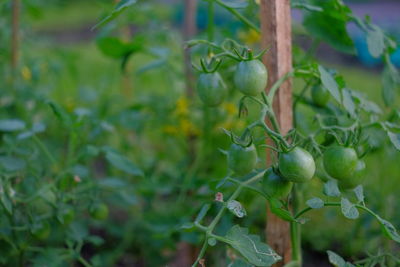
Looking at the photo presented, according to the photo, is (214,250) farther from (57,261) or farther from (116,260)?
(57,261)

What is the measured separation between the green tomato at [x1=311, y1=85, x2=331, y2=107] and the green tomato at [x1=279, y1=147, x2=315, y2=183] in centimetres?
32

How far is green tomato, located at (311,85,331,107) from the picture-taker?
1069 mm

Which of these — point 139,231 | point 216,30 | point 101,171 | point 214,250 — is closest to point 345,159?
point 216,30

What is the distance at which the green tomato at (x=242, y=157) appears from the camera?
84 centimetres

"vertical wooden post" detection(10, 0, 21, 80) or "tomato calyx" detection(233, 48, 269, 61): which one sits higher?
"tomato calyx" detection(233, 48, 269, 61)

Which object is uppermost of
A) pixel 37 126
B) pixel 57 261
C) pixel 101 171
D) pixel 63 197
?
pixel 37 126

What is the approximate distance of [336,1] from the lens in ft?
3.28

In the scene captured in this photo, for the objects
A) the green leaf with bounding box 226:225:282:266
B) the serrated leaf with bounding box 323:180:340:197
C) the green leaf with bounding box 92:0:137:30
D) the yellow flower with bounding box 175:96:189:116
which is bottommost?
the yellow flower with bounding box 175:96:189:116

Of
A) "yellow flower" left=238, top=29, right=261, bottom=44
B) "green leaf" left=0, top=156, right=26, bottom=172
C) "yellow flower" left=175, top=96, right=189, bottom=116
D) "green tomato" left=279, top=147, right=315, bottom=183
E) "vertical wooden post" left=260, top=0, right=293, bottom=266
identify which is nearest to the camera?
"green tomato" left=279, top=147, right=315, bottom=183

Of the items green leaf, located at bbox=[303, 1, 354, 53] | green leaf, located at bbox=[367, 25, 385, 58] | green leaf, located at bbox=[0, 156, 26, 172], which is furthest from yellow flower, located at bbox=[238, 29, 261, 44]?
green leaf, located at bbox=[0, 156, 26, 172]

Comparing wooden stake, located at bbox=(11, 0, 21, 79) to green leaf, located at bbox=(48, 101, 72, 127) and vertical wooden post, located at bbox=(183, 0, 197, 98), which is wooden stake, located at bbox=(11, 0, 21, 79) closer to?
vertical wooden post, located at bbox=(183, 0, 197, 98)

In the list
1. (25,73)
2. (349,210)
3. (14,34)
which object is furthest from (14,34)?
(349,210)

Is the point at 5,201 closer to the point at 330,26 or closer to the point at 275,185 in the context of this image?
the point at 275,185

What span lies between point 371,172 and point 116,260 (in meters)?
1.00
